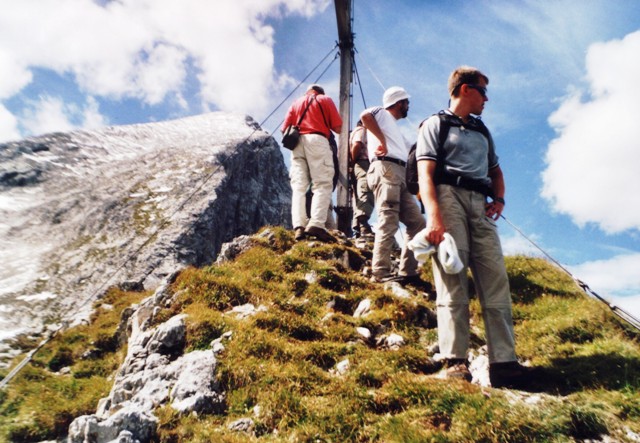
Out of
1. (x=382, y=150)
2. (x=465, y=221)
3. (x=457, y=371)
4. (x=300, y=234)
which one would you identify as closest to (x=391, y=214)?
(x=382, y=150)

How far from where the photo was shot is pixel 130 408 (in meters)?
5.00

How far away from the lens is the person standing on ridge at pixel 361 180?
40.5 feet

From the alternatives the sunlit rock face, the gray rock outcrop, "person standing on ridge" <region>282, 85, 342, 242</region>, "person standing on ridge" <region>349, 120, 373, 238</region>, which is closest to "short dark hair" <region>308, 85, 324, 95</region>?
"person standing on ridge" <region>282, 85, 342, 242</region>

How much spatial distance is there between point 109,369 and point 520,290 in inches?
399

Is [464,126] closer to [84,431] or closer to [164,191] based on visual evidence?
[84,431]

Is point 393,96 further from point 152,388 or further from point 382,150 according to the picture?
point 152,388

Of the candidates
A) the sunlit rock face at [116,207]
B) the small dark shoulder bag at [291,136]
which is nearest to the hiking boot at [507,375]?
the small dark shoulder bag at [291,136]

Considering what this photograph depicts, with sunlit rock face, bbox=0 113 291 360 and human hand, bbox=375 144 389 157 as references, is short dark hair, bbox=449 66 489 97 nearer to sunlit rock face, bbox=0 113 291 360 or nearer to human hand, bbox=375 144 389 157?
human hand, bbox=375 144 389 157

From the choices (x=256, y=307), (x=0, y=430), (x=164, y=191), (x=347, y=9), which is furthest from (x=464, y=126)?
(x=164, y=191)

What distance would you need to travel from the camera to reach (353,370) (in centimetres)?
566

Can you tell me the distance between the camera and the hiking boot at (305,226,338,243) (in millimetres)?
10633

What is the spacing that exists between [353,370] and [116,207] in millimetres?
45680

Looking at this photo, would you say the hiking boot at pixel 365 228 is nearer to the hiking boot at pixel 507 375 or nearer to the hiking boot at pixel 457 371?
the hiking boot at pixel 457 371

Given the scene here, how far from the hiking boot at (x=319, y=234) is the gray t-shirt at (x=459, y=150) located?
5.45 m
